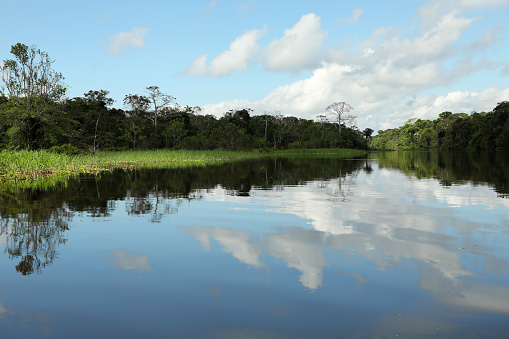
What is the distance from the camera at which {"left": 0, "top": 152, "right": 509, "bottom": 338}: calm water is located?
14.9 feet

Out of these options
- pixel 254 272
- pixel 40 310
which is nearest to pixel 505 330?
pixel 254 272

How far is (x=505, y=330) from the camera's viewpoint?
14.2 feet

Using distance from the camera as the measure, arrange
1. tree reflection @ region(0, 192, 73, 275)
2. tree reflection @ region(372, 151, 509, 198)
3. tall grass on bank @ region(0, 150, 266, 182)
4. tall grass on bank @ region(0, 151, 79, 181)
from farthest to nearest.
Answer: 1. tall grass on bank @ region(0, 150, 266, 182)
2. tall grass on bank @ region(0, 151, 79, 181)
3. tree reflection @ region(372, 151, 509, 198)
4. tree reflection @ region(0, 192, 73, 275)

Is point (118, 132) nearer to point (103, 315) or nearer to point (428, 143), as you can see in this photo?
point (103, 315)

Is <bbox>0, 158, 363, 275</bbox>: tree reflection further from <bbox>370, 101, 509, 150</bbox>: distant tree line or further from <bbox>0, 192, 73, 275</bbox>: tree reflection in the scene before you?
<bbox>370, 101, 509, 150</bbox>: distant tree line

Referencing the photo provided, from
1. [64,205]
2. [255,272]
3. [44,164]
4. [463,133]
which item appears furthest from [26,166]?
[463,133]

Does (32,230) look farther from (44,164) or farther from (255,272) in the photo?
(44,164)

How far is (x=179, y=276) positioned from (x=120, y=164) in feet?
106

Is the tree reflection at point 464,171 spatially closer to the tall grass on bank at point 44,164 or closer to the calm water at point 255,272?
the calm water at point 255,272

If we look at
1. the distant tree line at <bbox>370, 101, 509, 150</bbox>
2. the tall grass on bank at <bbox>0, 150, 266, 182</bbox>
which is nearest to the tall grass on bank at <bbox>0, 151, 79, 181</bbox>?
the tall grass on bank at <bbox>0, 150, 266, 182</bbox>

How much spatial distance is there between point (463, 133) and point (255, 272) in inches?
5330

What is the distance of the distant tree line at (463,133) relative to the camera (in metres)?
96.4

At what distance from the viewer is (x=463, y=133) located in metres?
123

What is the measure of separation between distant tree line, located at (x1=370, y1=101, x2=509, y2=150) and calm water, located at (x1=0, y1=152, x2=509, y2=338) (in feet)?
308
